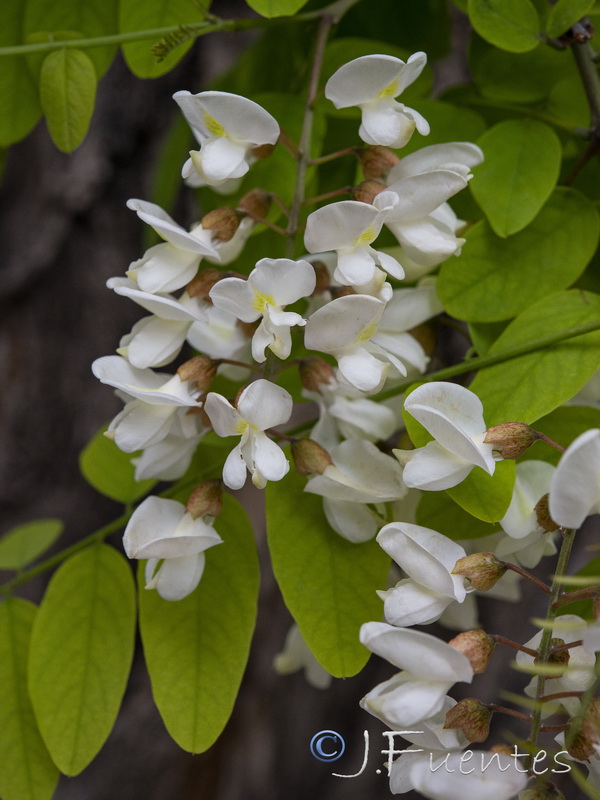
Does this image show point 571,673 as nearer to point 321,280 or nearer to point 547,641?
point 547,641

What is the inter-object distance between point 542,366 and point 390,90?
0.19 meters

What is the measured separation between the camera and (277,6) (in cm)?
49

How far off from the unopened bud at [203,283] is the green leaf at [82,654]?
0.70 feet

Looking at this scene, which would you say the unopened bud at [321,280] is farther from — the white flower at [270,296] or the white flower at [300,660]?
the white flower at [300,660]

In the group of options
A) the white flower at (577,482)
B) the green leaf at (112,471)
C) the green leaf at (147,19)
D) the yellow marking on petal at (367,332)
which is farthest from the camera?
the green leaf at (112,471)

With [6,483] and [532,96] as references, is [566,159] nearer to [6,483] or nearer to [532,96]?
[532,96]

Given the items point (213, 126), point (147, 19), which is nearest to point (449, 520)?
point (213, 126)

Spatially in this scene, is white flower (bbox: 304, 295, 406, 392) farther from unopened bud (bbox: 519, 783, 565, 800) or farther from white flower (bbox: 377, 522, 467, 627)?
unopened bud (bbox: 519, 783, 565, 800)

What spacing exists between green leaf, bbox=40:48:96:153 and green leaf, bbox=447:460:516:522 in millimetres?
328

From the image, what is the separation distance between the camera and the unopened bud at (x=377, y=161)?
0.50 metres

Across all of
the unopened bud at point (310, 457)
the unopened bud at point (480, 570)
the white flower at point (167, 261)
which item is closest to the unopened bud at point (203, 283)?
the white flower at point (167, 261)

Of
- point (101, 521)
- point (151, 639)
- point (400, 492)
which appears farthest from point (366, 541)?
point (101, 521)

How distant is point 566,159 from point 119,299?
714 millimetres

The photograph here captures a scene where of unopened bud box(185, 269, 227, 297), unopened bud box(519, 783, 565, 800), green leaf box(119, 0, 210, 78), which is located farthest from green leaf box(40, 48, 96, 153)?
unopened bud box(519, 783, 565, 800)
